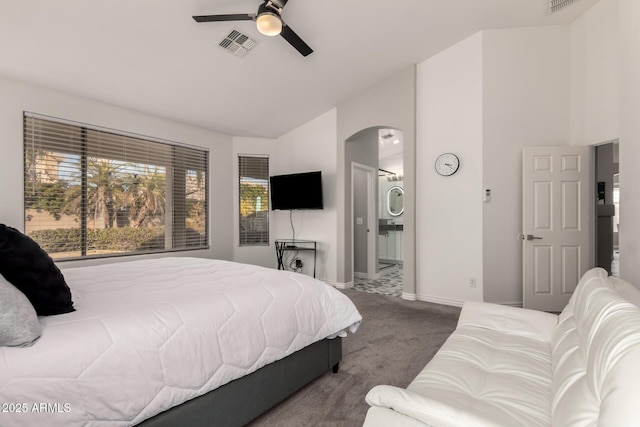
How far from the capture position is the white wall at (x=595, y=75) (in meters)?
3.13

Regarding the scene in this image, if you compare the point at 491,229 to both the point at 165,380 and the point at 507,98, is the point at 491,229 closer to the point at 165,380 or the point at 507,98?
the point at 507,98

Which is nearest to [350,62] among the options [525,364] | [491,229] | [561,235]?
[491,229]

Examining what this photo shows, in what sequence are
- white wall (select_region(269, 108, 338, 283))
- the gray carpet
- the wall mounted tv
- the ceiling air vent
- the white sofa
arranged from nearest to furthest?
the white sofa < the gray carpet < the ceiling air vent < the wall mounted tv < white wall (select_region(269, 108, 338, 283))

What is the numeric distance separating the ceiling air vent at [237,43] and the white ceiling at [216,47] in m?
0.07

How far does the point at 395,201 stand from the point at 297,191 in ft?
11.9

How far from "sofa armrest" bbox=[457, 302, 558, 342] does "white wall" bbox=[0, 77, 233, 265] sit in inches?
155

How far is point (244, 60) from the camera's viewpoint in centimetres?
333

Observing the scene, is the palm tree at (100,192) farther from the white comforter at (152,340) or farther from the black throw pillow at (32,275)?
the black throw pillow at (32,275)

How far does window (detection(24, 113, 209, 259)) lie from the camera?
3264 mm

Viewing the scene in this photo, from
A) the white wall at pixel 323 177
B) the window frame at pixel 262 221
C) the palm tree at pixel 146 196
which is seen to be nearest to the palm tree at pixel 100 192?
the palm tree at pixel 146 196

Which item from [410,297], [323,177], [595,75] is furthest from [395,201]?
[595,75]

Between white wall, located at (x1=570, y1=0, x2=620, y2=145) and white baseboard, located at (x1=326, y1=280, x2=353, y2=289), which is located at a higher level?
white wall, located at (x1=570, y1=0, x2=620, y2=145)

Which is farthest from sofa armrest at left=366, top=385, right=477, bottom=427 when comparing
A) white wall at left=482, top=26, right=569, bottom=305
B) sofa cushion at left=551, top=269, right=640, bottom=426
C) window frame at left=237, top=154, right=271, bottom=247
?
window frame at left=237, top=154, right=271, bottom=247

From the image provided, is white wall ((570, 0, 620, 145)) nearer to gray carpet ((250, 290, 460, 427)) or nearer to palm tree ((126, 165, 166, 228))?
gray carpet ((250, 290, 460, 427))
